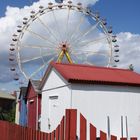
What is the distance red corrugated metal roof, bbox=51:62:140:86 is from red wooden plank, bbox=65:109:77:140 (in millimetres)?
11706

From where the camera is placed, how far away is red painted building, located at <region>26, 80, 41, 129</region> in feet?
76.8

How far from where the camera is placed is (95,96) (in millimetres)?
15898

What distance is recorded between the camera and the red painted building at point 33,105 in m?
23.4

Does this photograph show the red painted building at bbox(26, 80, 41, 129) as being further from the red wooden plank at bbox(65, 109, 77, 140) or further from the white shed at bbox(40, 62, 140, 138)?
the red wooden plank at bbox(65, 109, 77, 140)

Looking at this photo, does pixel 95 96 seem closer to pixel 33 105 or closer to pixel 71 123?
pixel 33 105

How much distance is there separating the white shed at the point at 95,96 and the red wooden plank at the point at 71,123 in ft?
38.4

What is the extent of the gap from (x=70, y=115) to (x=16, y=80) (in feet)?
80.8

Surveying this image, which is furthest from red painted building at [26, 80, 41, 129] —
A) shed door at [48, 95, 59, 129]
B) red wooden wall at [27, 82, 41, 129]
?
shed door at [48, 95, 59, 129]

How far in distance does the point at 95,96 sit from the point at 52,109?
259cm

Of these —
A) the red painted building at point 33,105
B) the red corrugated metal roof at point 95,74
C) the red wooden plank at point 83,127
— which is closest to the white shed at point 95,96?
the red corrugated metal roof at point 95,74

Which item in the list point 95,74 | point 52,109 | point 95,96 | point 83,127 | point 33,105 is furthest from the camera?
point 33,105

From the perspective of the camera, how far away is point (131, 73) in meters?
19.1

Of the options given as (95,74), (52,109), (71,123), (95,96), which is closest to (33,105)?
(52,109)

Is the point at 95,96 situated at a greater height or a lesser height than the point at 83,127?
greater
